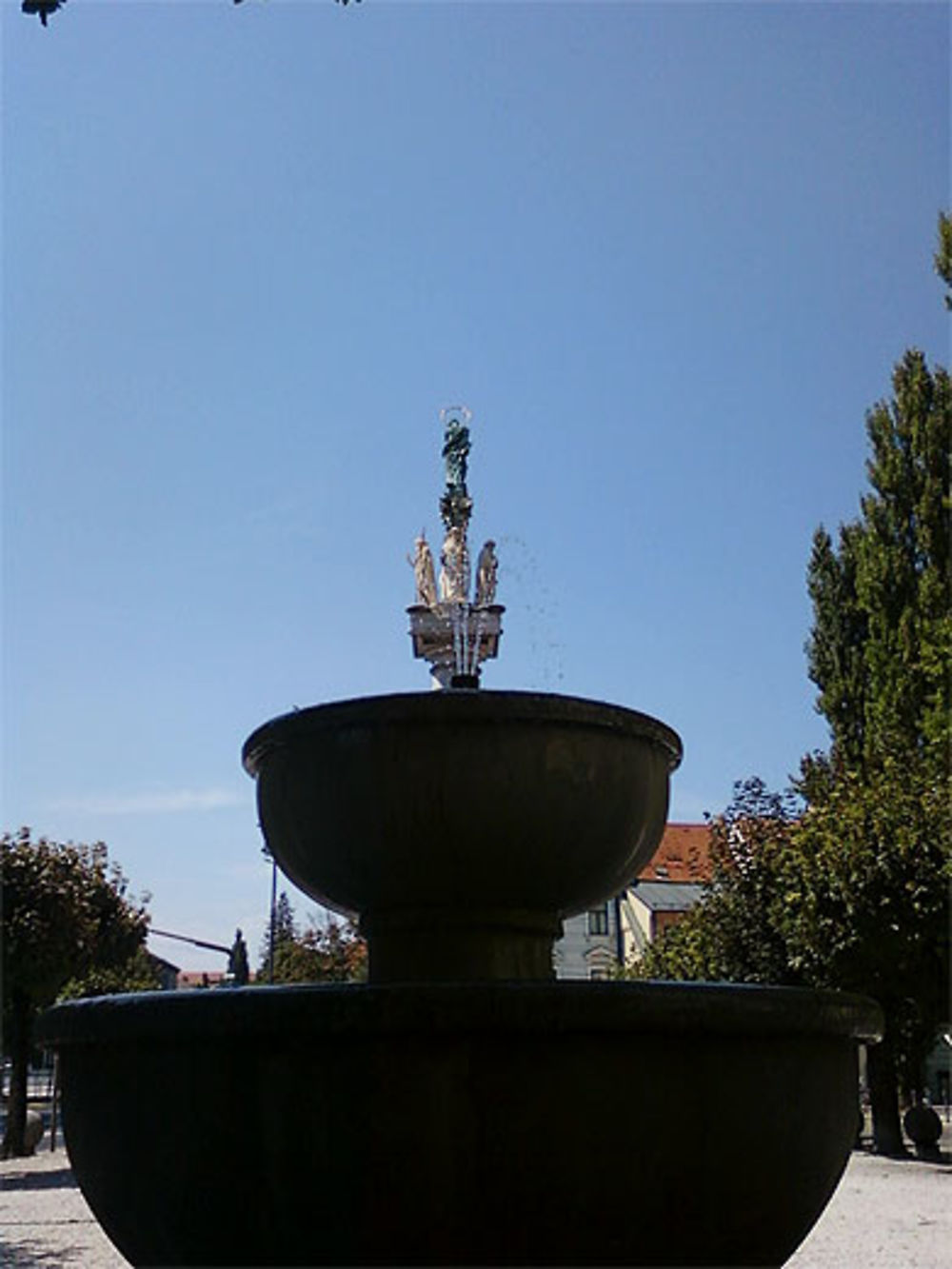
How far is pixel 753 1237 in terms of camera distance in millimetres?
3582

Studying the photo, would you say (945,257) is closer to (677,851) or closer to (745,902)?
(745,902)

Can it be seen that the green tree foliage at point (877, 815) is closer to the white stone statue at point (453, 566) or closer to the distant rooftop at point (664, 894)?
the white stone statue at point (453, 566)

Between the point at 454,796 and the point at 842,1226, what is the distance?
29.4ft

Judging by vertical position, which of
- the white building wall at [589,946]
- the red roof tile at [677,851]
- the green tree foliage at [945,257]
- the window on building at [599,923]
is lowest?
the white building wall at [589,946]

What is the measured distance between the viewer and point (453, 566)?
2281 inches

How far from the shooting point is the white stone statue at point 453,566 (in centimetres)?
5719

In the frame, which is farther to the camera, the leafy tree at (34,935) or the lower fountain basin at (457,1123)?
the leafy tree at (34,935)

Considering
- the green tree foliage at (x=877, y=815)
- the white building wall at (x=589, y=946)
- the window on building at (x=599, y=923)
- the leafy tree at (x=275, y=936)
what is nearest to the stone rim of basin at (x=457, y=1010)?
the green tree foliage at (x=877, y=815)

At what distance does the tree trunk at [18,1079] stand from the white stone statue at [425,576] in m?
35.7

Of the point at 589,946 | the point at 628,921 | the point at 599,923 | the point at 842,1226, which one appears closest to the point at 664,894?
the point at 628,921

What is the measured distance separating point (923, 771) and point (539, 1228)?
69.8 feet

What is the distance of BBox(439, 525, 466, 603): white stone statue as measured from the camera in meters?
57.2

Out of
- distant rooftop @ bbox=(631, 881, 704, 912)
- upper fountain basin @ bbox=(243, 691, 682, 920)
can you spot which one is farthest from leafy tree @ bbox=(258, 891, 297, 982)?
upper fountain basin @ bbox=(243, 691, 682, 920)

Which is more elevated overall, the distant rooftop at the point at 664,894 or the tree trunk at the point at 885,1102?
the distant rooftop at the point at 664,894
